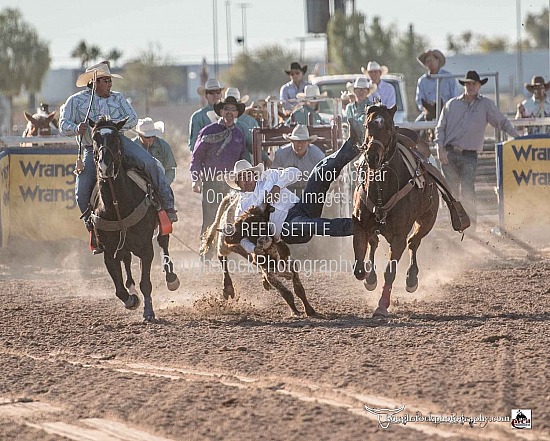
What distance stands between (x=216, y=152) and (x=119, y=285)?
152 inches

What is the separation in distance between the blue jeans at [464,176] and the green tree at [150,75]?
55919 millimetres

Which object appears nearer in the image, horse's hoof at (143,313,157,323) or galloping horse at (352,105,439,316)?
galloping horse at (352,105,439,316)

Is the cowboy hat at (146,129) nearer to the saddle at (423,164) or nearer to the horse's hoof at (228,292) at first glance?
the horse's hoof at (228,292)

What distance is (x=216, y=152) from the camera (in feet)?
46.2

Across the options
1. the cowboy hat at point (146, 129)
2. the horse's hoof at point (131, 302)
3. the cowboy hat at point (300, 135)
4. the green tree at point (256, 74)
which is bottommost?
the horse's hoof at point (131, 302)

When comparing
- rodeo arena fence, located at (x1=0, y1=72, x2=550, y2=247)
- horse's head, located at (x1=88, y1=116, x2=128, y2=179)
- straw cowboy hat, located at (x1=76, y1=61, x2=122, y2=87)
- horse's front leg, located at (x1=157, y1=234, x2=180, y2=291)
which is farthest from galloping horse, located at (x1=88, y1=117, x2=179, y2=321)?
rodeo arena fence, located at (x1=0, y1=72, x2=550, y2=247)

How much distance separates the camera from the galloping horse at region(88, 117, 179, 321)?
9914 mm

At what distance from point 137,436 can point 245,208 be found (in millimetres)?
4473

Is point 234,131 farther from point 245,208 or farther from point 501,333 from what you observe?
point 501,333

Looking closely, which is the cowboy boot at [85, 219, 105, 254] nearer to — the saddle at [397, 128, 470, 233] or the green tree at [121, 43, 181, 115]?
the saddle at [397, 128, 470, 233]

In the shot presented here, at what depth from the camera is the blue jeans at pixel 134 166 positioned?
407 inches

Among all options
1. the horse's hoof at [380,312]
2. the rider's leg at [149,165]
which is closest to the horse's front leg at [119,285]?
the rider's leg at [149,165]

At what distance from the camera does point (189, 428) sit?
630 centimetres

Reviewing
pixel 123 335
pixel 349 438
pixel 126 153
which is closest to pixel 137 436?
pixel 349 438
